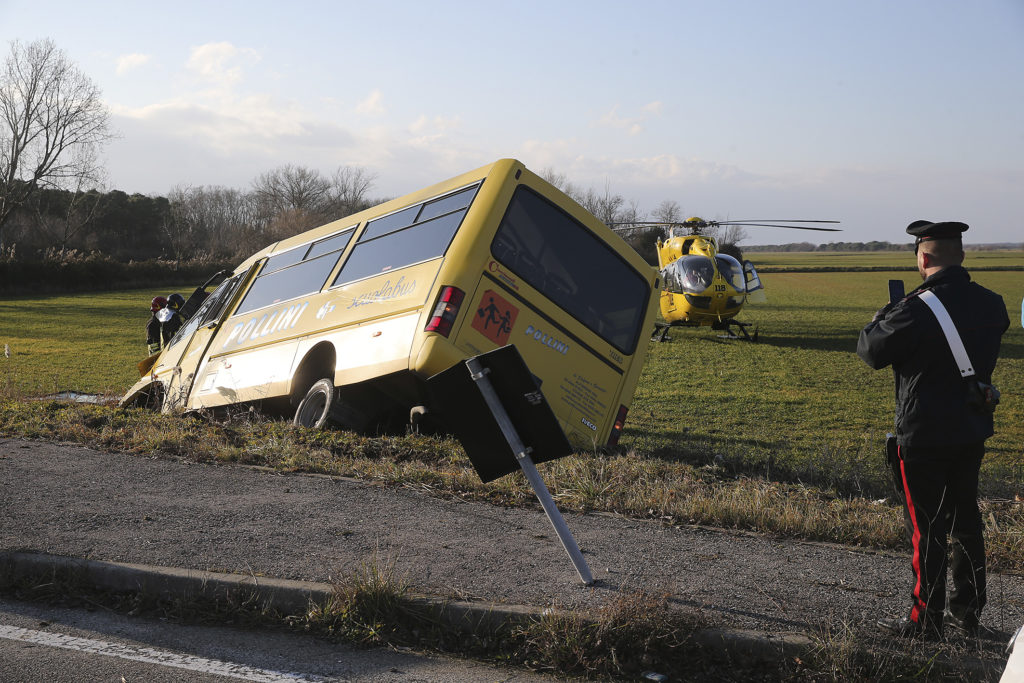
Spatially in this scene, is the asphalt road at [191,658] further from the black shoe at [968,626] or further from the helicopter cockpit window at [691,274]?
the helicopter cockpit window at [691,274]

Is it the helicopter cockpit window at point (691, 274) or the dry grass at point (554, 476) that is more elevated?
the helicopter cockpit window at point (691, 274)

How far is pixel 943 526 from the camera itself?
3.96 metres

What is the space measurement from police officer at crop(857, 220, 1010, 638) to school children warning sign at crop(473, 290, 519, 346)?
14.5ft

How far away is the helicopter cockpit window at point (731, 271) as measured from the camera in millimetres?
25047

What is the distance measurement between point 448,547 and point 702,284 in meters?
20.5

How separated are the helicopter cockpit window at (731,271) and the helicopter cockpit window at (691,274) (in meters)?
0.41

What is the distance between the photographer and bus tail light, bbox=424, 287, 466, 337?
7738 millimetres

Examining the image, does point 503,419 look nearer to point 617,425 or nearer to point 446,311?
point 446,311

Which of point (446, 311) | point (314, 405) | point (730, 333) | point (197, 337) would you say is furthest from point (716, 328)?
point (446, 311)

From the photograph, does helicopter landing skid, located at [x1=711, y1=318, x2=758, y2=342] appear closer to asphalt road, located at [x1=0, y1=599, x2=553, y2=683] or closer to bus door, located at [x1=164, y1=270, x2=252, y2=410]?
bus door, located at [x1=164, y1=270, x2=252, y2=410]

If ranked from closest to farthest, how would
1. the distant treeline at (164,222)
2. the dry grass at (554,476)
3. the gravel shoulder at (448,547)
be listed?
the gravel shoulder at (448,547), the dry grass at (554,476), the distant treeline at (164,222)

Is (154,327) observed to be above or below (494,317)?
below

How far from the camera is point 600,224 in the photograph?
362 inches

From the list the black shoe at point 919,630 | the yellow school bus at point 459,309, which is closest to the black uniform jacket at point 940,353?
the black shoe at point 919,630
